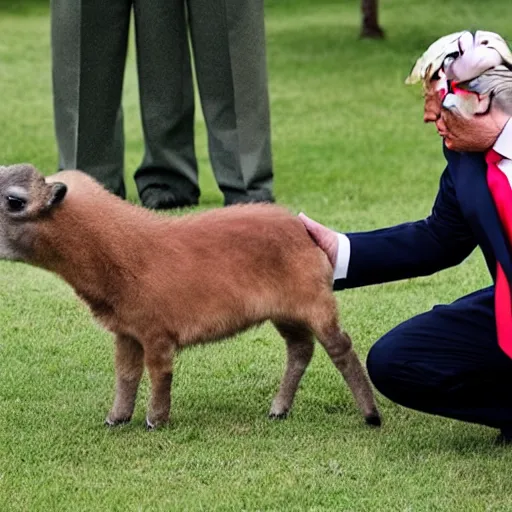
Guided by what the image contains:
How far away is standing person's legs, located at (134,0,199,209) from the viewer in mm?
8727

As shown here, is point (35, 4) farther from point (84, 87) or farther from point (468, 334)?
point (468, 334)

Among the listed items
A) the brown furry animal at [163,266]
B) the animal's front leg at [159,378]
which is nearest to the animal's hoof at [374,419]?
the brown furry animal at [163,266]

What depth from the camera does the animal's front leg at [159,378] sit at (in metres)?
5.09

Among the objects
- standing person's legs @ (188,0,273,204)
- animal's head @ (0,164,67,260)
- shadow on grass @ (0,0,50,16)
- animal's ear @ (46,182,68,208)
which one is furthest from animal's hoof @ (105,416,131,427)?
shadow on grass @ (0,0,50,16)

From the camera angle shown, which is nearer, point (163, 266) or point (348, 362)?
point (163, 266)

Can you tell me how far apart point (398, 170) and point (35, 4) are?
589 inches

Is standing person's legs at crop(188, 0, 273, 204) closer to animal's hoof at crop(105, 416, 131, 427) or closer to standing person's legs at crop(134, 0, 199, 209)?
standing person's legs at crop(134, 0, 199, 209)

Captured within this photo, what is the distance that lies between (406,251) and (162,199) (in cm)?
393

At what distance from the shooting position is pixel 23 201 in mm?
4949

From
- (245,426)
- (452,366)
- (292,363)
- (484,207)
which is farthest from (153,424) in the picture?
(484,207)

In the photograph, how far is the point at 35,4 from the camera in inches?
964

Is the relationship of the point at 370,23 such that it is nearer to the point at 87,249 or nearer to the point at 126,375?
the point at 126,375

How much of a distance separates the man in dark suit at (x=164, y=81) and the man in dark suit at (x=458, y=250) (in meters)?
3.48

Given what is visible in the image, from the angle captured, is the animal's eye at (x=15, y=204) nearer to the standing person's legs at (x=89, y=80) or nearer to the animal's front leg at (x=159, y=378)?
the animal's front leg at (x=159, y=378)
